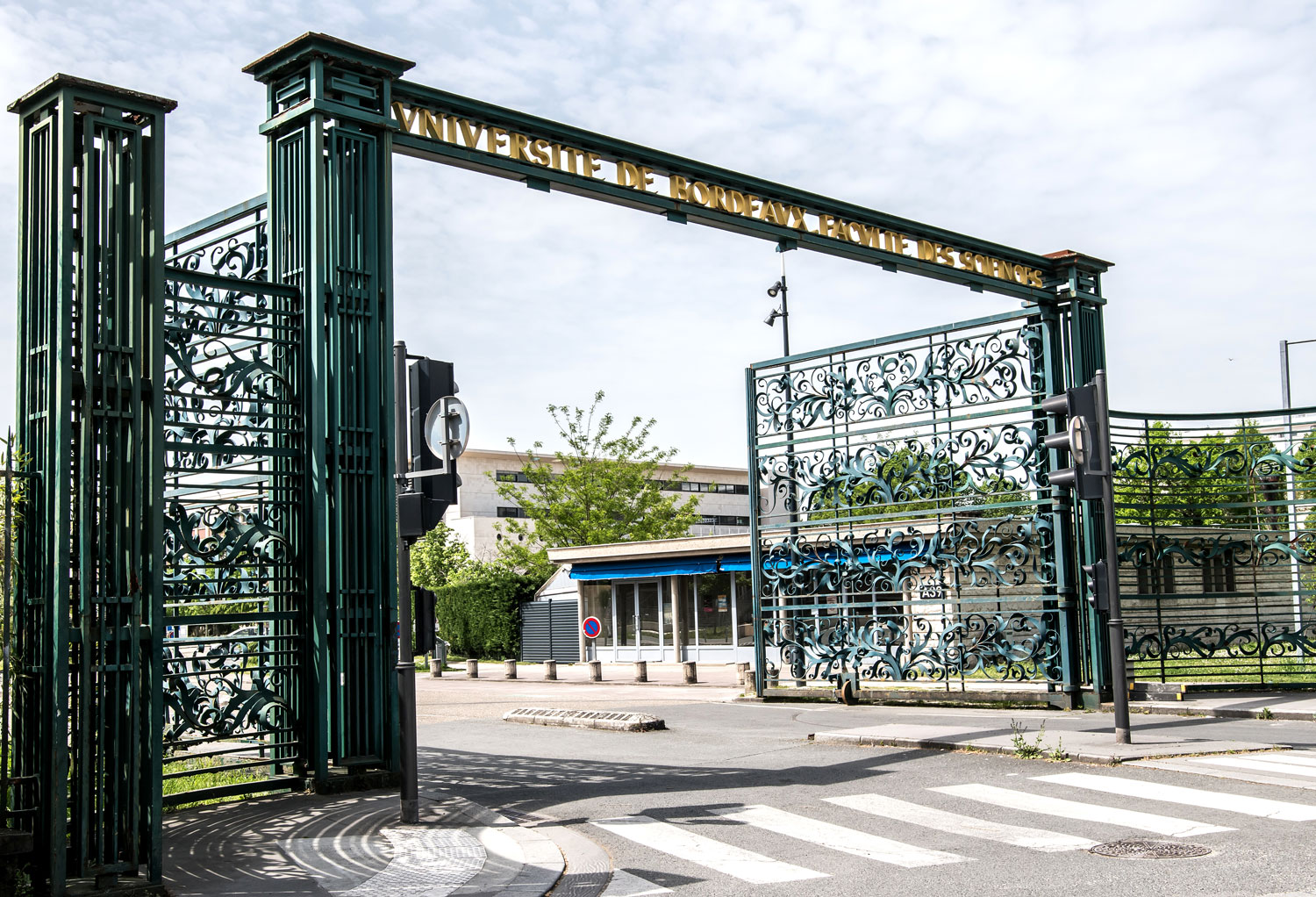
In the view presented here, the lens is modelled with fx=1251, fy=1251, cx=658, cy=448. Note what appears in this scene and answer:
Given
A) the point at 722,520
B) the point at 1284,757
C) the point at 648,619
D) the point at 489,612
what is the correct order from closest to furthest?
the point at 1284,757
the point at 648,619
the point at 489,612
the point at 722,520

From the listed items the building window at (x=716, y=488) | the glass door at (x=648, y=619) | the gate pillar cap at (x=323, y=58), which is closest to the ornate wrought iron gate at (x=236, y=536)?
the gate pillar cap at (x=323, y=58)

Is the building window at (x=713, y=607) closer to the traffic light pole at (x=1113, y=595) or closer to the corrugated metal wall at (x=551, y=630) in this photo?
the corrugated metal wall at (x=551, y=630)

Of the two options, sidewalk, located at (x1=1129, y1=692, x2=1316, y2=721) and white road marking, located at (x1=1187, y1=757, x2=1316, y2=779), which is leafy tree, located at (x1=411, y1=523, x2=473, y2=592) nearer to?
sidewalk, located at (x1=1129, y1=692, x2=1316, y2=721)

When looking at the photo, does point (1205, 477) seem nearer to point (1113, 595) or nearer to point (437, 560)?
point (1113, 595)

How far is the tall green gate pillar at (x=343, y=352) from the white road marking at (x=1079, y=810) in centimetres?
451

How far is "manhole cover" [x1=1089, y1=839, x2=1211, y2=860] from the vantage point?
6812mm

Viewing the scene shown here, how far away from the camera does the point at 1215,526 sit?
52.3 feet

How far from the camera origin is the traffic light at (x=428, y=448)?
8.22 metres

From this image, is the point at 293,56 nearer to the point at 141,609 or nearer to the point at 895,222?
the point at 141,609

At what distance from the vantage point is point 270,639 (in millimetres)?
9719

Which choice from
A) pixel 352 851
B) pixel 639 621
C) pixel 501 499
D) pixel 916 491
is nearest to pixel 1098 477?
pixel 916 491

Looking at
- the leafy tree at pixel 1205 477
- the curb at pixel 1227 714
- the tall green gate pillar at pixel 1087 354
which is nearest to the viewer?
the curb at pixel 1227 714

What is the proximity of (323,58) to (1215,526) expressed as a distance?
39.8ft

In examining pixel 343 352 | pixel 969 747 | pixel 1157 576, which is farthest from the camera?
pixel 1157 576
